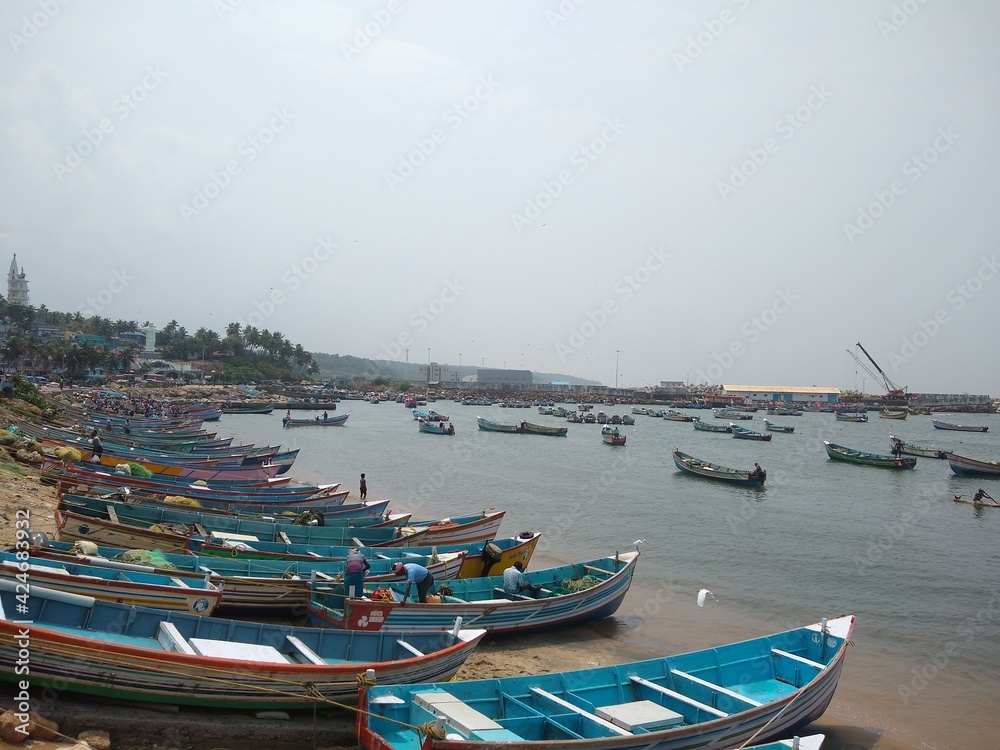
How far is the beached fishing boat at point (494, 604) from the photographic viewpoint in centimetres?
1112

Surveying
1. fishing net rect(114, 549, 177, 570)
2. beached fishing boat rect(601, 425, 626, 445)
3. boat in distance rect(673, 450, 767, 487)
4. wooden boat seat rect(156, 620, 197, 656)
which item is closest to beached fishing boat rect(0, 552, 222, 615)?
fishing net rect(114, 549, 177, 570)

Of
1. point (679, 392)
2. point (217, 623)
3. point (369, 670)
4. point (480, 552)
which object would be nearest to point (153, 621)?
point (217, 623)

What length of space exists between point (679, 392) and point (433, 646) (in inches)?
7287

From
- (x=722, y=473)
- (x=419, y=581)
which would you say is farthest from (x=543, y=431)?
(x=419, y=581)

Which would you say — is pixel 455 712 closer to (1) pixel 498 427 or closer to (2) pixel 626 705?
(2) pixel 626 705

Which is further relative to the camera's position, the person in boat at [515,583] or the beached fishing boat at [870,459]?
the beached fishing boat at [870,459]

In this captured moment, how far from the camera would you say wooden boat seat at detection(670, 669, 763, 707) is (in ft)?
29.8

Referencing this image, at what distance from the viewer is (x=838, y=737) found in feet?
36.0

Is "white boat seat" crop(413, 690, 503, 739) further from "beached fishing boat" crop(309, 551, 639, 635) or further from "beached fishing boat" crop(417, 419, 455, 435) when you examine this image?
"beached fishing boat" crop(417, 419, 455, 435)

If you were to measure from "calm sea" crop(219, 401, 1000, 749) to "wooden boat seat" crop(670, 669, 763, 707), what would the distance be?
3.97 metres

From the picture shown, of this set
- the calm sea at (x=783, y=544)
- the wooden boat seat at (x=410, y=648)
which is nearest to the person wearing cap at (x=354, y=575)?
the wooden boat seat at (x=410, y=648)

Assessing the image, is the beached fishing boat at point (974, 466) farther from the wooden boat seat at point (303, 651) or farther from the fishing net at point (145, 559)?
the fishing net at point (145, 559)

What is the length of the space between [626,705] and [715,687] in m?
1.45

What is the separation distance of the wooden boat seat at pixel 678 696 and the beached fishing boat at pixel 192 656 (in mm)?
2344
